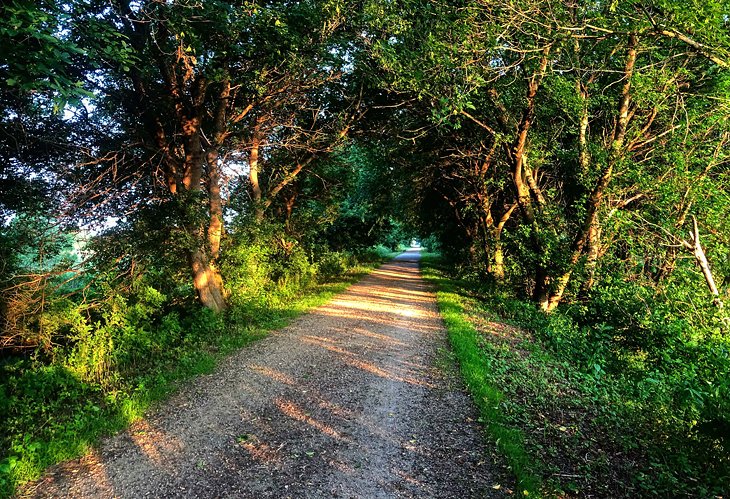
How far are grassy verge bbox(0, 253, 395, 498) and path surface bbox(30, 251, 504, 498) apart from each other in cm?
26

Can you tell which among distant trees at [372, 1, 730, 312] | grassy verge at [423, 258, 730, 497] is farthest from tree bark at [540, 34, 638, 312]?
grassy verge at [423, 258, 730, 497]

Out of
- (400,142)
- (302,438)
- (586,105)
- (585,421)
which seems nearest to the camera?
(302,438)

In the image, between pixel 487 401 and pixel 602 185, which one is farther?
pixel 602 185

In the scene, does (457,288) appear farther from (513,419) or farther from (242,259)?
(513,419)

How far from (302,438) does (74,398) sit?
3.43 meters

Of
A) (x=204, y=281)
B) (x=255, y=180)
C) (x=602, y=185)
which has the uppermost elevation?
(x=255, y=180)

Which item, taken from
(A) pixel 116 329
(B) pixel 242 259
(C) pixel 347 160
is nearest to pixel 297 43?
(B) pixel 242 259

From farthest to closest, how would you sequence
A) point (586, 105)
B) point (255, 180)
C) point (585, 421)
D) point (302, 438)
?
point (255, 180) → point (586, 105) → point (585, 421) → point (302, 438)

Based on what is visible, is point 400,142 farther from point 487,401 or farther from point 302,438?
point 302,438

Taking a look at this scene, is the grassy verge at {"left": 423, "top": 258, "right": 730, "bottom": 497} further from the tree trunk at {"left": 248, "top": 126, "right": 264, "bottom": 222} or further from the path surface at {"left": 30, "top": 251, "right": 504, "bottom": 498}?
the tree trunk at {"left": 248, "top": 126, "right": 264, "bottom": 222}

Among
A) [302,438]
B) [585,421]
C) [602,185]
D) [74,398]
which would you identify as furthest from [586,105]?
[74,398]

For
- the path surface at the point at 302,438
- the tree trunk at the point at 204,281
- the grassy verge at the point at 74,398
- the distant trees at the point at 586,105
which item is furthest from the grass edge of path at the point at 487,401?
the tree trunk at the point at 204,281

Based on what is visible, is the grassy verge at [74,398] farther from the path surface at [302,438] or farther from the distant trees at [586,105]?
the distant trees at [586,105]

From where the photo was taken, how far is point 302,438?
459 centimetres
